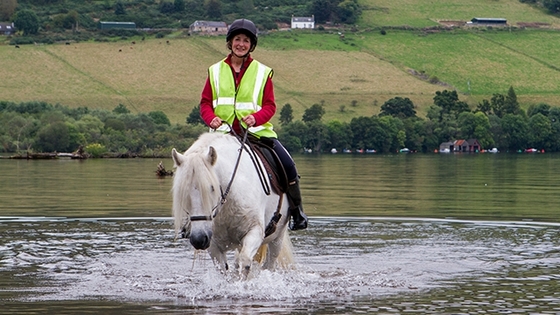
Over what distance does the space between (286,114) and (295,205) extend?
137 meters

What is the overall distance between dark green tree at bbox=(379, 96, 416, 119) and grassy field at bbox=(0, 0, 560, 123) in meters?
3.95

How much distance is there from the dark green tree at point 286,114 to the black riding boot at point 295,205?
135 meters

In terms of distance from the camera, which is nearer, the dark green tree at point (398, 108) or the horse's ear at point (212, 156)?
the horse's ear at point (212, 156)

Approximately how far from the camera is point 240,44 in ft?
45.9

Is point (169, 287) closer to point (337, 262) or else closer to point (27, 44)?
point (337, 262)

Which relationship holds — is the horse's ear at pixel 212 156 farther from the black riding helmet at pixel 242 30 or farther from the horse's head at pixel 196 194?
the black riding helmet at pixel 242 30

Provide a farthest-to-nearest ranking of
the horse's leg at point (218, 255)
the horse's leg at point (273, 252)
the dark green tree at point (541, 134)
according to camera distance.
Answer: the dark green tree at point (541, 134)
the horse's leg at point (273, 252)
the horse's leg at point (218, 255)

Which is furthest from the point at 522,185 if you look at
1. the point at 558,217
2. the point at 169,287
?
the point at 169,287

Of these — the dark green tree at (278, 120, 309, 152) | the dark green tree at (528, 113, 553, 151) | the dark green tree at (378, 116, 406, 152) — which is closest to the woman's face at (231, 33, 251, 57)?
the dark green tree at (278, 120, 309, 152)

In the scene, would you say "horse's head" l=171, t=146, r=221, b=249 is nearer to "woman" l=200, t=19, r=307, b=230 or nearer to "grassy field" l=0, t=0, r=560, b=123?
"woman" l=200, t=19, r=307, b=230

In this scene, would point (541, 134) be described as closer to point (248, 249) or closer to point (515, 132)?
point (515, 132)

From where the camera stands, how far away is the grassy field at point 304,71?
16200 centimetres

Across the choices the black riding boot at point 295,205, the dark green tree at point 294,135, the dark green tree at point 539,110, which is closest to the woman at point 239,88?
the black riding boot at point 295,205

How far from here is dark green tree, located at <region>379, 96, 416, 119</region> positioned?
158250mm
